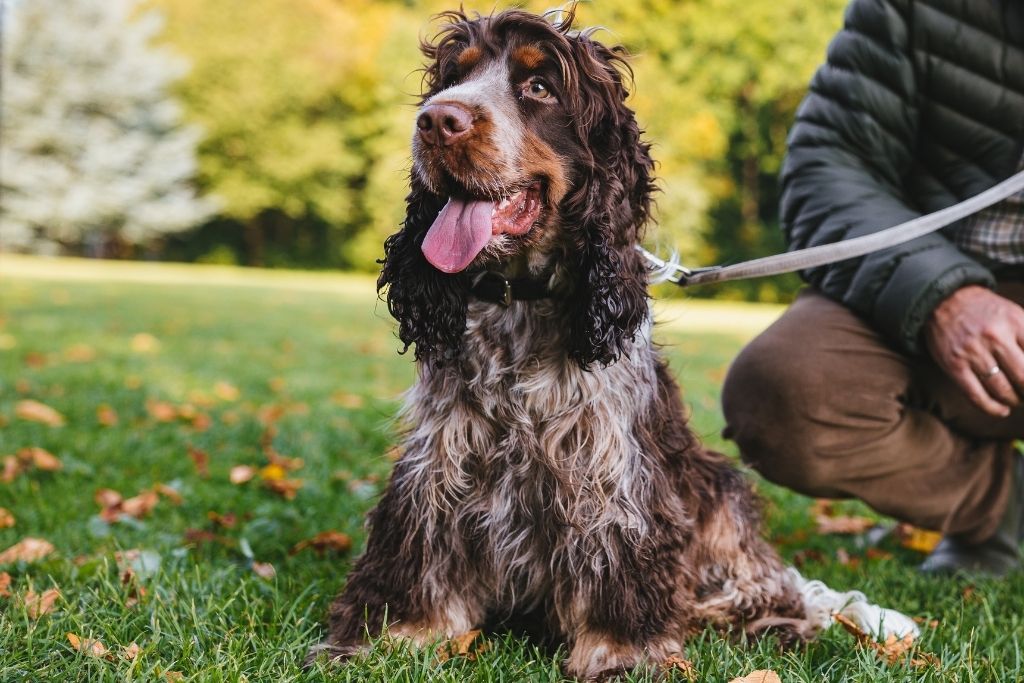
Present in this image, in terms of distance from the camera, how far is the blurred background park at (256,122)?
29.2 meters

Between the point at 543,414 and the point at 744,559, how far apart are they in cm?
87

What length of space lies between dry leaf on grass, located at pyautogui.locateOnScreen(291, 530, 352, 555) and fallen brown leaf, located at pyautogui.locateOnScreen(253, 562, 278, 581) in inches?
9.4

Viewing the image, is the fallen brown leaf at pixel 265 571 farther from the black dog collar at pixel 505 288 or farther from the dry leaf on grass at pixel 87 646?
the black dog collar at pixel 505 288

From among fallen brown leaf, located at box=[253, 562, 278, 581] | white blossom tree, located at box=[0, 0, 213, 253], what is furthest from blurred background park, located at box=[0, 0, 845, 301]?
fallen brown leaf, located at box=[253, 562, 278, 581]

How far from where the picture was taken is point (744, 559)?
9.56 ft

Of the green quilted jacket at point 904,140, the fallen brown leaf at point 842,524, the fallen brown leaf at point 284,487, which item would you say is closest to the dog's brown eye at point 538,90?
the green quilted jacket at point 904,140

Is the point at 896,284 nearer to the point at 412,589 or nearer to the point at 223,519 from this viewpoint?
the point at 412,589

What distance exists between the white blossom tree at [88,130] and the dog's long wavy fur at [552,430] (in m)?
35.2

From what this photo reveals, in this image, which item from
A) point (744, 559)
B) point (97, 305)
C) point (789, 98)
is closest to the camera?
point (744, 559)

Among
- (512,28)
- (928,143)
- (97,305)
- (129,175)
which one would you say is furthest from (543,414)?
(129,175)

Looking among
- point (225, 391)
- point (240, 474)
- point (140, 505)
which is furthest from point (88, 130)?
point (140, 505)

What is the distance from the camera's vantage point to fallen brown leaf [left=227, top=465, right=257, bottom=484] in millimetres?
4274

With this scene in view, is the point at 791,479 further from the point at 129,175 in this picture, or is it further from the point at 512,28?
the point at 129,175

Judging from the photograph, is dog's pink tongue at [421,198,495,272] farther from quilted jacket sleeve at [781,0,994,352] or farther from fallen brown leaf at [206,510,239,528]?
fallen brown leaf at [206,510,239,528]
